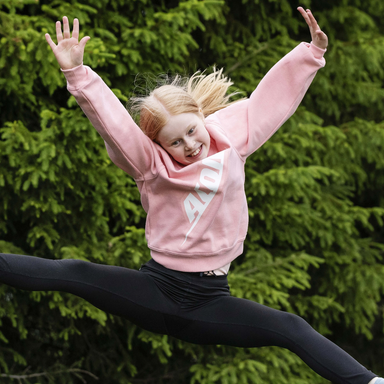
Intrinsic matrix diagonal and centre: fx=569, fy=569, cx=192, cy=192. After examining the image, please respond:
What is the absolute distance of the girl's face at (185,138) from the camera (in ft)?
7.37

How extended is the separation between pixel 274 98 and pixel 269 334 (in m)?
0.98

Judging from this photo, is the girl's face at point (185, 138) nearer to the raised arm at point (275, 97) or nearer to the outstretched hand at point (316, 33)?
the raised arm at point (275, 97)

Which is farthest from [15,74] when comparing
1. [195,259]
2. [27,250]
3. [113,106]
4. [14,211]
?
[195,259]

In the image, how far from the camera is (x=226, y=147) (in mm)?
2377

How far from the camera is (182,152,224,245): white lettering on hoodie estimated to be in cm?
225

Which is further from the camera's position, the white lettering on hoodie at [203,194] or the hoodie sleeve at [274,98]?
the hoodie sleeve at [274,98]

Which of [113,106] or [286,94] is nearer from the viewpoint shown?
[113,106]

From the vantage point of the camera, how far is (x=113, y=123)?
2.13 meters

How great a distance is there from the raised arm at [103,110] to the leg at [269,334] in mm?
618

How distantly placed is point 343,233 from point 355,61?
5.49 ft

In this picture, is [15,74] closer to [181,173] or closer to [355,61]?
[181,173]

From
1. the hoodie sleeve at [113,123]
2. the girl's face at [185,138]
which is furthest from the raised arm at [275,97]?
the hoodie sleeve at [113,123]

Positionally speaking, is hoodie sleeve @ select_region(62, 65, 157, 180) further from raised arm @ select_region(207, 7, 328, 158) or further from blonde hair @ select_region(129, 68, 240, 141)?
raised arm @ select_region(207, 7, 328, 158)

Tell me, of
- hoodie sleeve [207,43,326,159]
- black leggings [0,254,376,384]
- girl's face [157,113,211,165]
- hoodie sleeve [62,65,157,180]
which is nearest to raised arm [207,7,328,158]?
hoodie sleeve [207,43,326,159]
